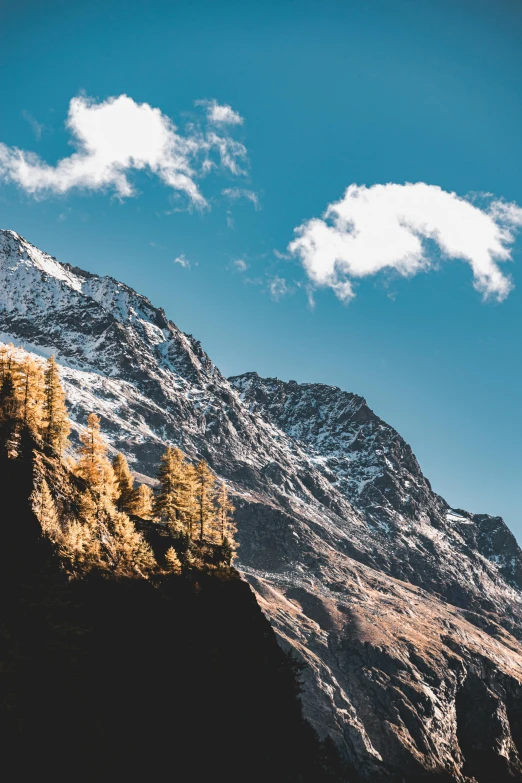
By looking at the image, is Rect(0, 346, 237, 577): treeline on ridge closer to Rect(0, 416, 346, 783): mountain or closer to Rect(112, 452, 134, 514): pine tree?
Rect(112, 452, 134, 514): pine tree

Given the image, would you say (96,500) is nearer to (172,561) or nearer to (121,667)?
(172,561)

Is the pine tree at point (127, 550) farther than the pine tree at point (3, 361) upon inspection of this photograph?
No

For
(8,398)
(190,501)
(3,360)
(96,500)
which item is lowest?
(96,500)

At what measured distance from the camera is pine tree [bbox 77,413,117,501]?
50.9 metres

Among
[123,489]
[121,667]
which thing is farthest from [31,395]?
[121,667]

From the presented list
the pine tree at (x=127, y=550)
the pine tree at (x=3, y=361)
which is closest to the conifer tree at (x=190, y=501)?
the pine tree at (x=127, y=550)

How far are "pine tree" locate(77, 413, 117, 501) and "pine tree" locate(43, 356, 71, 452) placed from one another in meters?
1.86

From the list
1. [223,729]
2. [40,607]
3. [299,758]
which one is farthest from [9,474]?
[299,758]

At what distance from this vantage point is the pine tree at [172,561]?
2130 inches

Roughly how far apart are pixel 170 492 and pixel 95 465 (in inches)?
505

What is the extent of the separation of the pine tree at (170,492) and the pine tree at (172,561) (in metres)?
7.14

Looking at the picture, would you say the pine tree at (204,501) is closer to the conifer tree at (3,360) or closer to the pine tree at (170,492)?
the pine tree at (170,492)

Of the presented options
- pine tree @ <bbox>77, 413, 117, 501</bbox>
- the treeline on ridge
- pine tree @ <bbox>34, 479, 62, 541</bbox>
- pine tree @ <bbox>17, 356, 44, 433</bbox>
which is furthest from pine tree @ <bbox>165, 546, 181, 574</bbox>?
pine tree @ <bbox>17, 356, 44, 433</bbox>

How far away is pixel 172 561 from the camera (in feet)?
179
